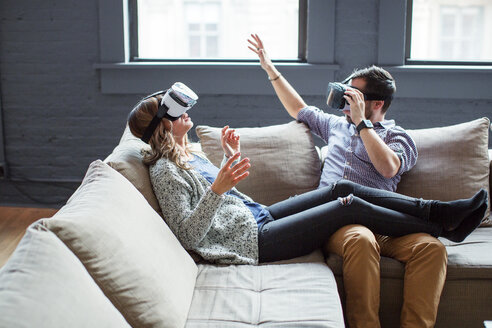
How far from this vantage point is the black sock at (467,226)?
221 cm

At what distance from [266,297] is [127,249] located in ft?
1.77

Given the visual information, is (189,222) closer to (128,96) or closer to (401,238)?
(401,238)

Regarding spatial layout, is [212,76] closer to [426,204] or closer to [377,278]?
[426,204]

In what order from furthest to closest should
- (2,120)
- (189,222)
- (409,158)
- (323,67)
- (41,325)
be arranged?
(2,120)
(323,67)
(409,158)
(189,222)
(41,325)

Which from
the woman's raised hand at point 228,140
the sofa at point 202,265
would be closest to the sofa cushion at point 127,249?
the sofa at point 202,265

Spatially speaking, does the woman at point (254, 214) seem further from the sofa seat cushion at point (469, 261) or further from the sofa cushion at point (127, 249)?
the sofa cushion at point (127, 249)

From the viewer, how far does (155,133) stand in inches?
88.7

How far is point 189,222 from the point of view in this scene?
2.04 metres

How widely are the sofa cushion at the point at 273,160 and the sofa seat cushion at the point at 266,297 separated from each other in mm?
602

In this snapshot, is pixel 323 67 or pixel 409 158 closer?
pixel 409 158

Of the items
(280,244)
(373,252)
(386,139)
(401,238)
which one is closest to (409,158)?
(386,139)

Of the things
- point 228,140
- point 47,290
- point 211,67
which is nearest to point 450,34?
point 211,67

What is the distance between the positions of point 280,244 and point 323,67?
5.41 ft

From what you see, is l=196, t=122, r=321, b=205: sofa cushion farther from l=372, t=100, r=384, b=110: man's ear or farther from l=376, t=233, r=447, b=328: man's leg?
l=376, t=233, r=447, b=328: man's leg
